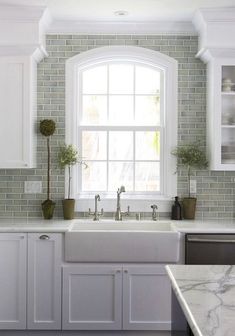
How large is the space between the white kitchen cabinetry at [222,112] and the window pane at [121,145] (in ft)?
2.75

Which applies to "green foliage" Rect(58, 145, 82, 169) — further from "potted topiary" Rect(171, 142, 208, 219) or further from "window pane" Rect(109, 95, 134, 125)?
"potted topiary" Rect(171, 142, 208, 219)

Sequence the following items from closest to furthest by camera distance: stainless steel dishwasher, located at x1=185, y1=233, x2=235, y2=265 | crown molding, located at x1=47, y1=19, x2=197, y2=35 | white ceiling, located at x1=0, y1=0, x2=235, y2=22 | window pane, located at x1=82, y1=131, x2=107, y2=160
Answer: stainless steel dishwasher, located at x1=185, y1=233, x2=235, y2=265
white ceiling, located at x1=0, y1=0, x2=235, y2=22
crown molding, located at x1=47, y1=19, x2=197, y2=35
window pane, located at x1=82, y1=131, x2=107, y2=160

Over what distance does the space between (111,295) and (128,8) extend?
2.51 m

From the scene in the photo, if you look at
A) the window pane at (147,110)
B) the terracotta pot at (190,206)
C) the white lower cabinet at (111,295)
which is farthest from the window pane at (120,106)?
the white lower cabinet at (111,295)

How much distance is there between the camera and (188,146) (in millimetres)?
4473

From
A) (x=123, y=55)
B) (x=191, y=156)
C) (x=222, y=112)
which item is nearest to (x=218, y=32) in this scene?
(x=222, y=112)

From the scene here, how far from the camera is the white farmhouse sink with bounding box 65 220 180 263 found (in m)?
3.74

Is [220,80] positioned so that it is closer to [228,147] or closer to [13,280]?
[228,147]

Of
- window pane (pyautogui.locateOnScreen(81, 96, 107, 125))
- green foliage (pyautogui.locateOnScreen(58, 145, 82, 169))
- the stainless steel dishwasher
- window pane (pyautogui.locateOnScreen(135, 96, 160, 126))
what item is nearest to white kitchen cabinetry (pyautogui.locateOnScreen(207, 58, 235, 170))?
window pane (pyautogui.locateOnScreen(135, 96, 160, 126))

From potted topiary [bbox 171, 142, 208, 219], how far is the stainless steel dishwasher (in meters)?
0.63

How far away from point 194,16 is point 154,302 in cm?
261

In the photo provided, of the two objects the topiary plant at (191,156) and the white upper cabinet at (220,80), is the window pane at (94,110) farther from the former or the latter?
the white upper cabinet at (220,80)

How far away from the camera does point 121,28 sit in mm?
4461

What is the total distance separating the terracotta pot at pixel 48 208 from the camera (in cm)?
430
